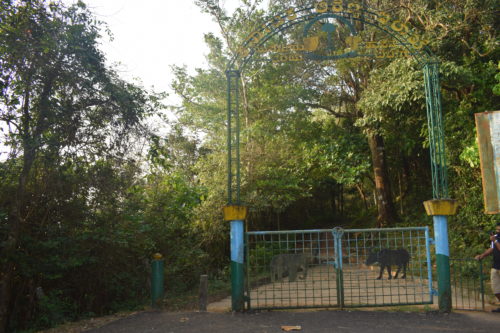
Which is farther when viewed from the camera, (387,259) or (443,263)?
(387,259)

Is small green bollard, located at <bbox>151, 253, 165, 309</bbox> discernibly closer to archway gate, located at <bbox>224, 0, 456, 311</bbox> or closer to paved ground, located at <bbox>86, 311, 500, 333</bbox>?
paved ground, located at <bbox>86, 311, 500, 333</bbox>

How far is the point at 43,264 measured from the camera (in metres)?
7.36

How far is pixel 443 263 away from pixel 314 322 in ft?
8.00

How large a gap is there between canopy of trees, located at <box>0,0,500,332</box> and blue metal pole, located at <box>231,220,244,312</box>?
2652mm

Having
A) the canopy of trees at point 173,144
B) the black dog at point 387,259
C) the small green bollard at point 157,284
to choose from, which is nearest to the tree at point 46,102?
the canopy of trees at point 173,144

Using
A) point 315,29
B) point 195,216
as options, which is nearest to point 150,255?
point 195,216

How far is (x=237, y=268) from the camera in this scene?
6715mm

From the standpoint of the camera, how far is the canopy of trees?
736 cm

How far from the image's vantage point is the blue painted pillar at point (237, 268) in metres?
6.67

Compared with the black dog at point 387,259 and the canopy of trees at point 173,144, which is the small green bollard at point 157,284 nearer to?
the canopy of trees at point 173,144

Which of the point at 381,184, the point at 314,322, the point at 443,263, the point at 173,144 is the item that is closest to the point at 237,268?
the point at 314,322

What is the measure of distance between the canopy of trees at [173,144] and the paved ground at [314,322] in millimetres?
2054

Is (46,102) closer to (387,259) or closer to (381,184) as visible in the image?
(387,259)

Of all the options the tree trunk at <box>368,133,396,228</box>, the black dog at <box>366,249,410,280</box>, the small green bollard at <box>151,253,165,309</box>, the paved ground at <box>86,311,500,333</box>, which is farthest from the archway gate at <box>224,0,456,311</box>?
the tree trunk at <box>368,133,396,228</box>
